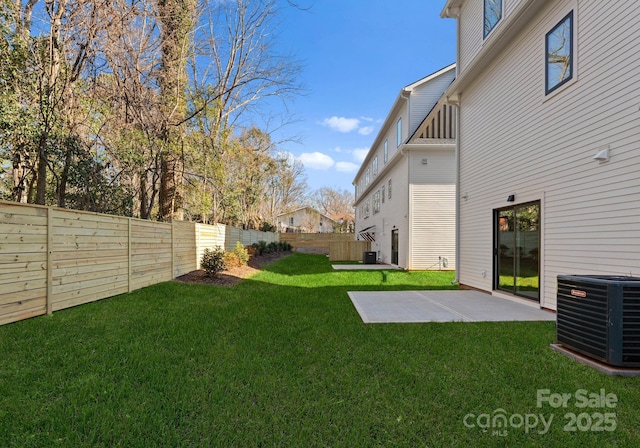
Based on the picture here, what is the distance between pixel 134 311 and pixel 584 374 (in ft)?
18.8

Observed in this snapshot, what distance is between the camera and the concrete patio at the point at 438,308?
16.2 ft

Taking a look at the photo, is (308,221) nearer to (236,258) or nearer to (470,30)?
(236,258)

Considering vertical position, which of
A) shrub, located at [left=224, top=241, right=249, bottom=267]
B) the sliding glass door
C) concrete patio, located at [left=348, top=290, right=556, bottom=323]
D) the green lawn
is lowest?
concrete patio, located at [left=348, top=290, right=556, bottom=323]

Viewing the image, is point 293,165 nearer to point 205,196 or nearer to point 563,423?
point 205,196

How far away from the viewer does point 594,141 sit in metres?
4.59

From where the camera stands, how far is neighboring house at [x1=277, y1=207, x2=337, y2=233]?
165 feet

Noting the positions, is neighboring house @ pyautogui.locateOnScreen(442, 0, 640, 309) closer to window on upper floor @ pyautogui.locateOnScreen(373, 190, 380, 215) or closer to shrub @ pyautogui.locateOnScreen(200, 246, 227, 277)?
shrub @ pyautogui.locateOnScreen(200, 246, 227, 277)

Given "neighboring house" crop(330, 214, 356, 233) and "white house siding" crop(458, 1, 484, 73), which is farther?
"neighboring house" crop(330, 214, 356, 233)

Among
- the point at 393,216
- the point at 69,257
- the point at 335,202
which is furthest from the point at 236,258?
the point at 335,202

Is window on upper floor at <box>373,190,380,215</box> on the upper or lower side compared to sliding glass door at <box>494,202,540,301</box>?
upper

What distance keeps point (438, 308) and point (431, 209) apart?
7179mm

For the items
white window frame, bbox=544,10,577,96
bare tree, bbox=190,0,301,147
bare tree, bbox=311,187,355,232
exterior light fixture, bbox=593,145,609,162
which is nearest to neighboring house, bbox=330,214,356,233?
bare tree, bbox=311,187,355,232

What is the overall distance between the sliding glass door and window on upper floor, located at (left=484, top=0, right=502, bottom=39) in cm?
423

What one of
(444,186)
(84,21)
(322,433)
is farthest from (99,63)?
(444,186)
